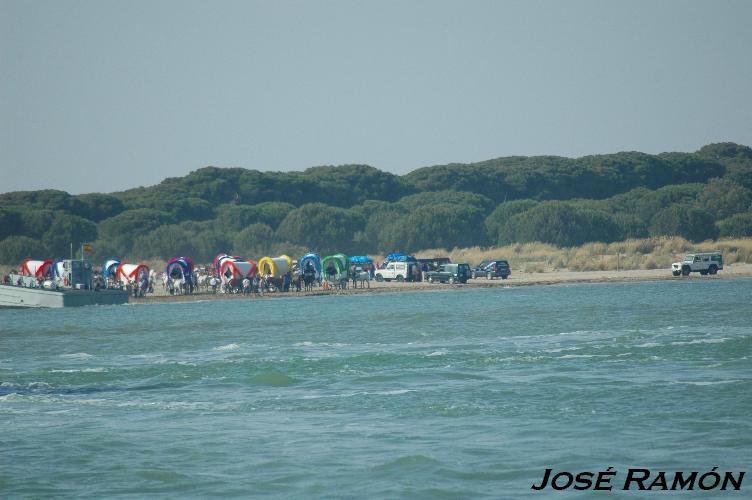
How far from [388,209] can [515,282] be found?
41.1 metres

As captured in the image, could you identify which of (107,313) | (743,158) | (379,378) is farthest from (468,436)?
(743,158)

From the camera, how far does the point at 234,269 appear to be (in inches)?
2389

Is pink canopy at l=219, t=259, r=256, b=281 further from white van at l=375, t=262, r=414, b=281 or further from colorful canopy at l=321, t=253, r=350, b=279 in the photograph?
white van at l=375, t=262, r=414, b=281

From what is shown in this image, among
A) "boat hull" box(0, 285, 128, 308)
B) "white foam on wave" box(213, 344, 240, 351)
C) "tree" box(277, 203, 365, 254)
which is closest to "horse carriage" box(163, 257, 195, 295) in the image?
"boat hull" box(0, 285, 128, 308)

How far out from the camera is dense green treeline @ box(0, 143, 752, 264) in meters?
88.9

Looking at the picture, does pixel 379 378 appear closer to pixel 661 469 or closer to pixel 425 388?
pixel 425 388

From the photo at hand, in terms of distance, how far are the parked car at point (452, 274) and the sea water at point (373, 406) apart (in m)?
23.5

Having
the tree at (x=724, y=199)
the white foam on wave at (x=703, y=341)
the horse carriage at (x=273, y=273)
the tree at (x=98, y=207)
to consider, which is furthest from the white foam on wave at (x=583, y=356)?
the tree at (x=98, y=207)

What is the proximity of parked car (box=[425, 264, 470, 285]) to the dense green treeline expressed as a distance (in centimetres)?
2578

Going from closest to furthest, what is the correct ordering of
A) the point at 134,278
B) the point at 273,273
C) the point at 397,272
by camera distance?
the point at 134,278 → the point at 273,273 → the point at 397,272

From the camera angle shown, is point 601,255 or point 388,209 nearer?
point 601,255

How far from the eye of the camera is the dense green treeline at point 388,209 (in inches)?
3501

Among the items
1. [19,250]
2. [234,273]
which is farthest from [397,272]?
[19,250]

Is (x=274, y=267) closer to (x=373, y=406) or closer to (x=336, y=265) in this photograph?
(x=336, y=265)
